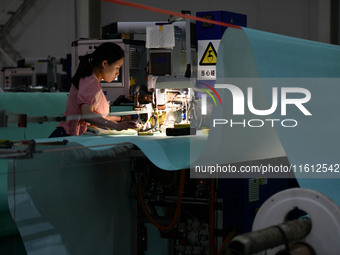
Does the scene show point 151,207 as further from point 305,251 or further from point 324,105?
point 305,251

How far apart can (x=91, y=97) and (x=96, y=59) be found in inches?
10.8

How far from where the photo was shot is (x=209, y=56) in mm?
3096

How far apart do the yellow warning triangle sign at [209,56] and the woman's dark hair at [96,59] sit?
0.49 metres

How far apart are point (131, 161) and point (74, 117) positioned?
1.85ft

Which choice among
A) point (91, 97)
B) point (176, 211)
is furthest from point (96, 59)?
point (176, 211)

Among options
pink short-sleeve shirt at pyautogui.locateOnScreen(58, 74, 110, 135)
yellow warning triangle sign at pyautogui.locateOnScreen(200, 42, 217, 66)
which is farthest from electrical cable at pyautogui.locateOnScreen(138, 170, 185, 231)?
yellow warning triangle sign at pyautogui.locateOnScreen(200, 42, 217, 66)

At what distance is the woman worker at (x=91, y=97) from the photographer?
293 centimetres

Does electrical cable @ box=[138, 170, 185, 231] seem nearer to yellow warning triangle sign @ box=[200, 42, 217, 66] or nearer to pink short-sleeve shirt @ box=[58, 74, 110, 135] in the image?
pink short-sleeve shirt @ box=[58, 74, 110, 135]

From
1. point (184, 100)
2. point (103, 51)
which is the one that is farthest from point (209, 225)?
point (103, 51)

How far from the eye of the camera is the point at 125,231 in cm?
262

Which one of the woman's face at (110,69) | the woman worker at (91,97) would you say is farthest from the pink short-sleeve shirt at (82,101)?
the woman's face at (110,69)

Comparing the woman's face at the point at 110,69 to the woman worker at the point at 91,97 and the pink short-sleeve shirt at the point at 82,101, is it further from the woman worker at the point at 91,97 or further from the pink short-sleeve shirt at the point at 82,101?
the pink short-sleeve shirt at the point at 82,101

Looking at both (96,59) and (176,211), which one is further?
(96,59)

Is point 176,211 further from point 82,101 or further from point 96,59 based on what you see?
point 96,59
